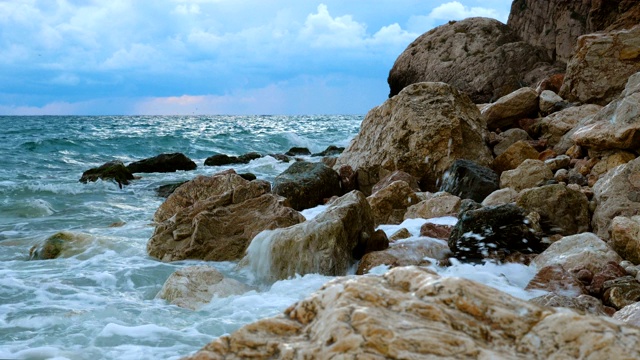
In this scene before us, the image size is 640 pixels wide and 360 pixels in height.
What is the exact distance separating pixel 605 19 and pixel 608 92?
404 inches

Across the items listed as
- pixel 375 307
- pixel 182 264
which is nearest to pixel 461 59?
pixel 182 264

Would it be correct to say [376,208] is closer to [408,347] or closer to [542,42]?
[408,347]

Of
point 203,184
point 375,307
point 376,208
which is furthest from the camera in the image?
point 203,184

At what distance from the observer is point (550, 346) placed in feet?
6.83

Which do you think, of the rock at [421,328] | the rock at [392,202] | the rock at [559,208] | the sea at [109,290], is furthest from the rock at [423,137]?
the rock at [421,328]

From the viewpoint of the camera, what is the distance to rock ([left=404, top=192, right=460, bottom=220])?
7.89 metres

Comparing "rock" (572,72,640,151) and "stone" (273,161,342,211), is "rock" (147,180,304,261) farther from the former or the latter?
"rock" (572,72,640,151)

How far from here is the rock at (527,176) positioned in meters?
8.21

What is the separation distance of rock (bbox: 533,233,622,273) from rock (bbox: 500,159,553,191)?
2407mm

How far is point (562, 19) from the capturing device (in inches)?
977

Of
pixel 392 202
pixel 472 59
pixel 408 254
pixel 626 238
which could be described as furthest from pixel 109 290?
pixel 472 59

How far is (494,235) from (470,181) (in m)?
2.50

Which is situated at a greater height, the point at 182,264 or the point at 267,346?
the point at 267,346

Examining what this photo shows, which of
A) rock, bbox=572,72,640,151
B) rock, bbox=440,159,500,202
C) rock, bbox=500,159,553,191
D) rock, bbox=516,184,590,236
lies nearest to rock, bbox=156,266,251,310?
rock, bbox=516,184,590,236
